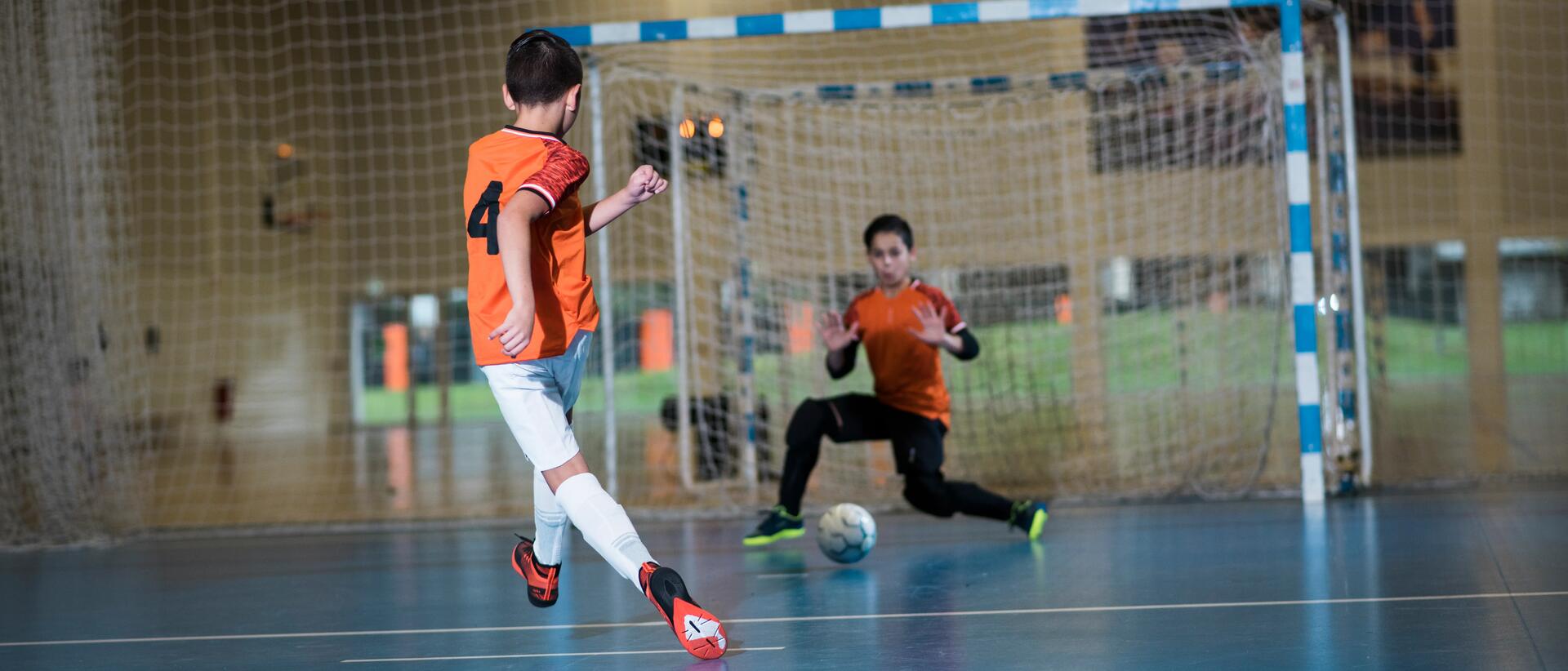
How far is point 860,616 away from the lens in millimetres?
3113

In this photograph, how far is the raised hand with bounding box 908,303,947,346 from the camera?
13.9ft

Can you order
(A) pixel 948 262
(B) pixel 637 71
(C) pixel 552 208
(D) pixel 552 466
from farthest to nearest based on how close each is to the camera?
(A) pixel 948 262 < (B) pixel 637 71 < (D) pixel 552 466 < (C) pixel 552 208

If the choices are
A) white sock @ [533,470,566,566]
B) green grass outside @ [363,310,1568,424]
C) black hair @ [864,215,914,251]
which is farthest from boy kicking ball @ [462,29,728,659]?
green grass outside @ [363,310,1568,424]

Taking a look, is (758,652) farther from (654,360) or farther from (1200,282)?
(654,360)

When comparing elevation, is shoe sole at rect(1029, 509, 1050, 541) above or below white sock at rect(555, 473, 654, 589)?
below

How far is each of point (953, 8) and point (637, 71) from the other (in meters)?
1.81

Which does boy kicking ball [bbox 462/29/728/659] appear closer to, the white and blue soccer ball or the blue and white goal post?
the white and blue soccer ball

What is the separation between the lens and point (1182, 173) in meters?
10.5

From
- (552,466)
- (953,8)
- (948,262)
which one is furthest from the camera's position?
(948,262)

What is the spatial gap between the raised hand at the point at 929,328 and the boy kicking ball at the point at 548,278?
161cm

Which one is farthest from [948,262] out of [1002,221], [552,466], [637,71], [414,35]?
[552,466]

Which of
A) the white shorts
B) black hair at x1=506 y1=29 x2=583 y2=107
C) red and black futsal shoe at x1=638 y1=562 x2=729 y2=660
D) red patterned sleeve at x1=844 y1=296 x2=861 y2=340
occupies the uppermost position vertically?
black hair at x1=506 y1=29 x2=583 y2=107

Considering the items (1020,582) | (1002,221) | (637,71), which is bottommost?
(1020,582)

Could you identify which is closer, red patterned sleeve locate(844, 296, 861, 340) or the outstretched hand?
the outstretched hand
